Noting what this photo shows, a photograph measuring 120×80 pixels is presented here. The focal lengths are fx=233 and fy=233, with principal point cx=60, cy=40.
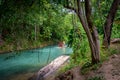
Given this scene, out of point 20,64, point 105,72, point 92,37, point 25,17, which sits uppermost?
point 25,17

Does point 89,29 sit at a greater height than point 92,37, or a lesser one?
greater

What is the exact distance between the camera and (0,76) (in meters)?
12.9

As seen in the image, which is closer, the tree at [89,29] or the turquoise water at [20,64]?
the tree at [89,29]

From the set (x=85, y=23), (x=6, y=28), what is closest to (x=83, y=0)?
(x=85, y=23)

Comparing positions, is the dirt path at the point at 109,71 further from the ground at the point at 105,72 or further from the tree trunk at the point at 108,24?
the tree trunk at the point at 108,24

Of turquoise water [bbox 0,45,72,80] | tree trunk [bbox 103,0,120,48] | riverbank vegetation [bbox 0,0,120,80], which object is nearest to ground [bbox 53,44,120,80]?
riverbank vegetation [bbox 0,0,120,80]

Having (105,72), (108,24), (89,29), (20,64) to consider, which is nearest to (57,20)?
(108,24)

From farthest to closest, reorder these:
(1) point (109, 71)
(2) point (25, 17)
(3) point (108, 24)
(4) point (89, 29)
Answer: (3) point (108, 24) → (2) point (25, 17) → (4) point (89, 29) → (1) point (109, 71)

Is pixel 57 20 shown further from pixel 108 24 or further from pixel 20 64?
pixel 20 64

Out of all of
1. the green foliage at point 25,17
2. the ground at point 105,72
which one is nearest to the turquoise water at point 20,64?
the green foliage at point 25,17

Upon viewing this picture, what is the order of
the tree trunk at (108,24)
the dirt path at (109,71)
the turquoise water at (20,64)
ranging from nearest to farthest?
1. the dirt path at (109,71)
2. the tree trunk at (108,24)
3. the turquoise water at (20,64)

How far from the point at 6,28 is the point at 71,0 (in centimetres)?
263

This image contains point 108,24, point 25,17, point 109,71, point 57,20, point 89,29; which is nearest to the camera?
point 109,71

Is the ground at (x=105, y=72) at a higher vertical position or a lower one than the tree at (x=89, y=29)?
lower
